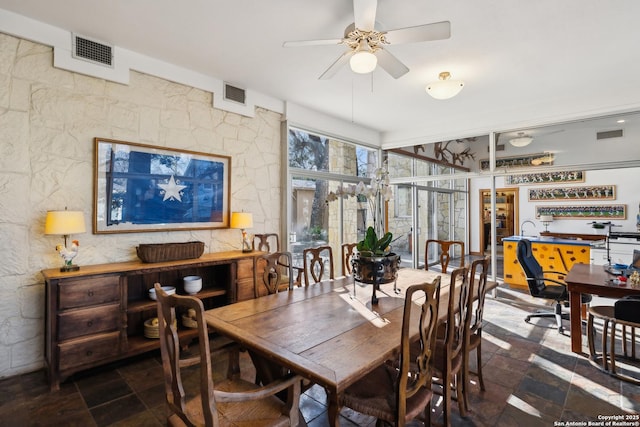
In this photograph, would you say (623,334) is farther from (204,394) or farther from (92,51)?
(92,51)

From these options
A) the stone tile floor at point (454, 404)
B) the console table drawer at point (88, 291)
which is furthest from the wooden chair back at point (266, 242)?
the console table drawer at point (88, 291)

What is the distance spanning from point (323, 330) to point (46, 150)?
2.78 metres

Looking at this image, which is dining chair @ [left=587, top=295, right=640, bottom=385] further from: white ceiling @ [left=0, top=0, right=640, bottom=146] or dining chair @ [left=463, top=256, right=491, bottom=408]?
white ceiling @ [left=0, top=0, right=640, bottom=146]

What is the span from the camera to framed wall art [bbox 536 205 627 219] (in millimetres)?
4805

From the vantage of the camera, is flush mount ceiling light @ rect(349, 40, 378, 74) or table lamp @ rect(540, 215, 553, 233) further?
table lamp @ rect(540, 215, 553, 233)

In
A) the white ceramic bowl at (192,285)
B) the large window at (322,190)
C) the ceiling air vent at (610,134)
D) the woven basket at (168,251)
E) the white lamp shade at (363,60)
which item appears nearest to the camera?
the white lamp shade at (363,60)

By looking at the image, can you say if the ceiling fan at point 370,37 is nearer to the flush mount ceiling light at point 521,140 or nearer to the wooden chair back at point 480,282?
the wooden chair back at point 480,282

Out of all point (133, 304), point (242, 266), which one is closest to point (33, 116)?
point (133, 304)

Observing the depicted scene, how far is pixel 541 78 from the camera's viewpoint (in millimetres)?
3529

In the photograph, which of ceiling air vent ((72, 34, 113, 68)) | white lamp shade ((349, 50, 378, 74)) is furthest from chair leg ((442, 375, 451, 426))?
ceiling air vent ((72, 34, 113, 68))

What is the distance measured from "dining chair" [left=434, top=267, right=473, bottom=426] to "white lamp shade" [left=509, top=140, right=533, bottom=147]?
11.8ft

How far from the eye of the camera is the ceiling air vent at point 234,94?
378 cm

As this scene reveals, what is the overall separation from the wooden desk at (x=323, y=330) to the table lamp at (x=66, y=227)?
1490 mm

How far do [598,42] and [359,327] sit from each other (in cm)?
329
